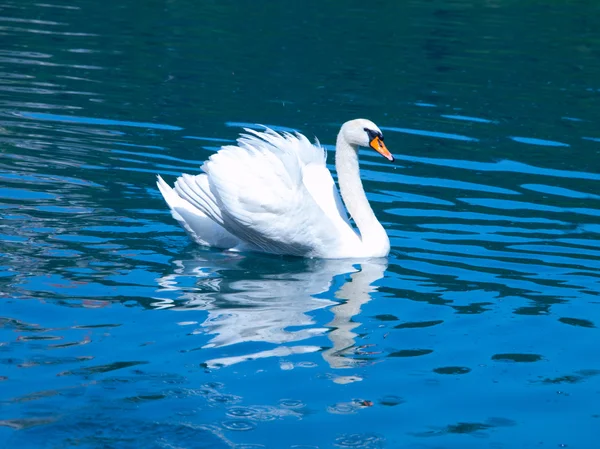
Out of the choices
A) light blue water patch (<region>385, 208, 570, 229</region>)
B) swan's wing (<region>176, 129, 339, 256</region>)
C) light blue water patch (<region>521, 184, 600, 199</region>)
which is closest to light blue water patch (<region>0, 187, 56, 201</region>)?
swan's wing (<region>176, 129, 339, 256</region>)

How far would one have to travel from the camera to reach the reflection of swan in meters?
8.06

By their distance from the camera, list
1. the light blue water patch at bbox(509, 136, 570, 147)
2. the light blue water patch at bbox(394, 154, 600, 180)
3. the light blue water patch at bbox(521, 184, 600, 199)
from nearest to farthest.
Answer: the light blue water patch at bbox(521, 184, 600, 199) < the light blue water patch at bbox(394, 154, 600, 180) < the light blue water patch at bbox(509, 136, 570, 147)

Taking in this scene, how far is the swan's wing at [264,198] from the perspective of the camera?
391 inches

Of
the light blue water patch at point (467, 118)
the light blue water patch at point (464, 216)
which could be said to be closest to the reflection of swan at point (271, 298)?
the light blue water patch at point (464, 216)

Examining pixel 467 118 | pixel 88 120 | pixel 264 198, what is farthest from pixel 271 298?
pixel 467 118

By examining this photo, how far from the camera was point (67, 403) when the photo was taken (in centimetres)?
673

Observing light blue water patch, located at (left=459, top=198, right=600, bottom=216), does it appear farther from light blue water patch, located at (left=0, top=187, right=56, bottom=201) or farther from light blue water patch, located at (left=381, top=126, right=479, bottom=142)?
light blue water patch, located at (left=0, top=187, right=56, bottom=201)

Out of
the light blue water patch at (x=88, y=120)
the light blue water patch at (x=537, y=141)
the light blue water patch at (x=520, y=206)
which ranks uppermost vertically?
the light blue water patch at (x=88, y=120)

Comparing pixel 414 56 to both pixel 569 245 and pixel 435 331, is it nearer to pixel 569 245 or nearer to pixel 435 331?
pixel 569 245

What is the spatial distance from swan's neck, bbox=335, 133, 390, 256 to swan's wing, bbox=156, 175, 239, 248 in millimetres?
1147

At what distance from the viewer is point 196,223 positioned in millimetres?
10656

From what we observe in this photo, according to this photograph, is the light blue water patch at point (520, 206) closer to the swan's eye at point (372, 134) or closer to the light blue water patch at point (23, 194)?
the swan's eye at point (372, 134)

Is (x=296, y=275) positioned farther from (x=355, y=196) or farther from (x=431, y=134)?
(x=431, y=134)

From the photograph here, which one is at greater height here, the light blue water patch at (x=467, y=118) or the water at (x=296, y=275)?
the light blue water patch at (x=467, y=118)
